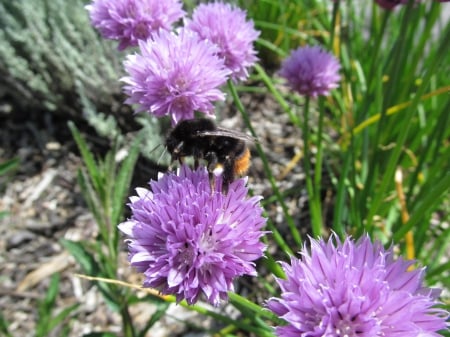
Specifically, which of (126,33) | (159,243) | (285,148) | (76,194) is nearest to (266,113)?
(285,148)

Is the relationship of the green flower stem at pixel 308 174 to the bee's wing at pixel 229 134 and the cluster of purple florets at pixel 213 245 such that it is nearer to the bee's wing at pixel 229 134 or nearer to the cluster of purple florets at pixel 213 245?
the cluster of purple florets at pixel 213 245

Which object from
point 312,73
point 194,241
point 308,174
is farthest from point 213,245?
point 312,73

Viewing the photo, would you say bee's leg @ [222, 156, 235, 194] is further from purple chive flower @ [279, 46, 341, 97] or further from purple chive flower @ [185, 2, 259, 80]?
purple chive flower @ [279, 46, 341, 97]

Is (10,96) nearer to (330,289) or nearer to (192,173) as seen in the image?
(192,173)

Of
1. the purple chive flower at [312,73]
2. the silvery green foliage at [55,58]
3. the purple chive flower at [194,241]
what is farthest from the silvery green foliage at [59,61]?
the purple chive flower at [194,241]

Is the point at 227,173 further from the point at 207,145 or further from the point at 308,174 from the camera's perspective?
the point at 308,174

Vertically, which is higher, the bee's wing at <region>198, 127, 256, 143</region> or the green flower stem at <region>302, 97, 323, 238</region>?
the bee's wing at <region>198, 127, 256, 143</region>

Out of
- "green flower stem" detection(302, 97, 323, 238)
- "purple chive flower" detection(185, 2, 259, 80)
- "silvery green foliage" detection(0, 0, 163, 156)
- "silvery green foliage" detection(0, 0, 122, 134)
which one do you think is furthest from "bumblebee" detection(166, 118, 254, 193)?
"silvery green foliage" detection(0, 0, 122, 134)
